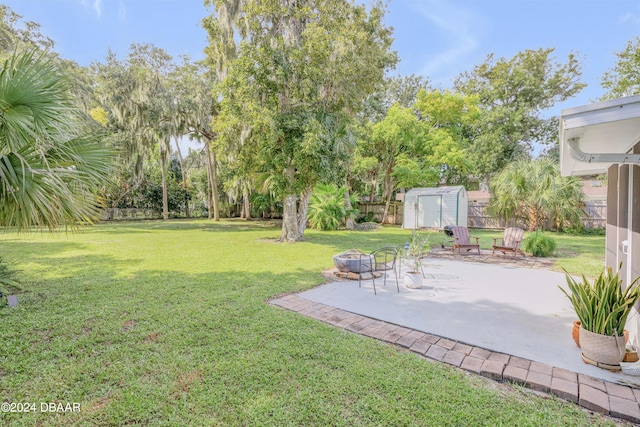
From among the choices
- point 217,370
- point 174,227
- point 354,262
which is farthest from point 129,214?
point 217,370

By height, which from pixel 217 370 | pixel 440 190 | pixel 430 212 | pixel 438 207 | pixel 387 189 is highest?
pixel 387 189

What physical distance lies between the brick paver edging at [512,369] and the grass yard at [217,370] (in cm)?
11

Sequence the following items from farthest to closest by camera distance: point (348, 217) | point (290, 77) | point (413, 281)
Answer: point (348, 217), point (290, 77), point (413, 281)

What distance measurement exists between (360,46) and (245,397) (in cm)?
1027

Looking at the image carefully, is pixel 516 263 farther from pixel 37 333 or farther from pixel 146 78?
pixel 146 78

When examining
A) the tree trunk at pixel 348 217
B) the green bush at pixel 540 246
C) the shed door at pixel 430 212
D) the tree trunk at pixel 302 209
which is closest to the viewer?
the green bush at pixel 540 246

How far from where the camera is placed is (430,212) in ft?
50.7

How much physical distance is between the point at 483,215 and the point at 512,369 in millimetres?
15938

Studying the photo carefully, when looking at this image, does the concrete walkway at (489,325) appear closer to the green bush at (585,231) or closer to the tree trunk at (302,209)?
the tree trunk at (302,209)

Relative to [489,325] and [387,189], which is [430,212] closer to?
[387,189]

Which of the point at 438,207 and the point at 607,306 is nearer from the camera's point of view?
the point at 607,306

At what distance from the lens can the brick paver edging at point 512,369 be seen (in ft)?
6.62

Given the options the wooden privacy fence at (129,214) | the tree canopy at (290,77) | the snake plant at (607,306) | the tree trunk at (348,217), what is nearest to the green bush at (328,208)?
the tree trunk at (348,217)

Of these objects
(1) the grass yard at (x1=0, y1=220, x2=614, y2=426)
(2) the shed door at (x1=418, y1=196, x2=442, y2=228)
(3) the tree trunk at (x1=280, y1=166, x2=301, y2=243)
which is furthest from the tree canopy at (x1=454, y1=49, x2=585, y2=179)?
(1) the grass yard at (x1=0, y1=220, x2=614, y2=426)
